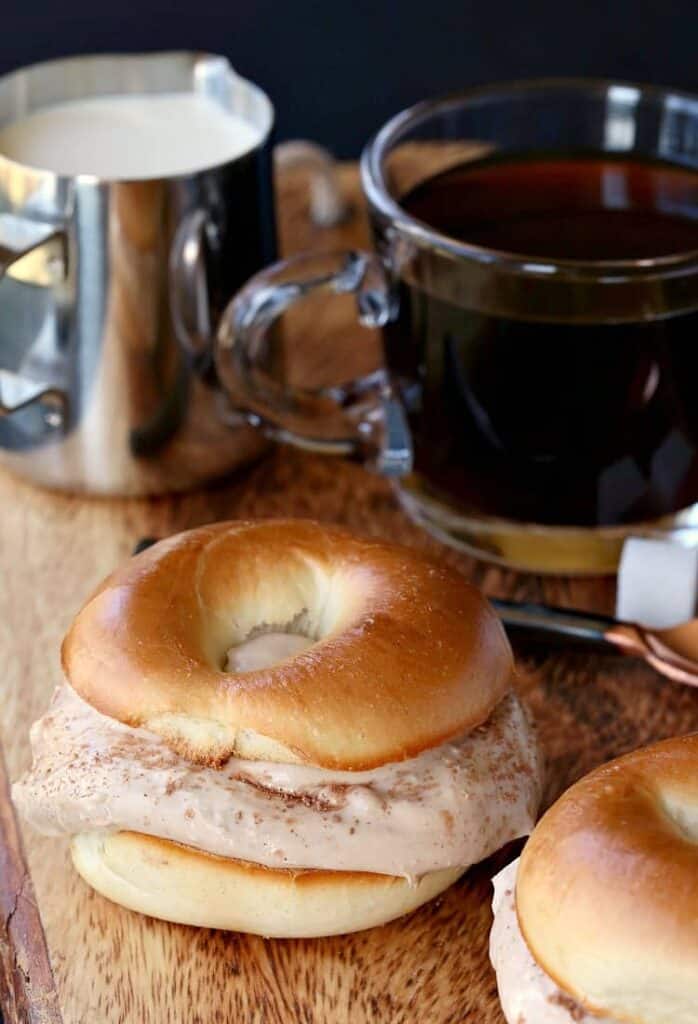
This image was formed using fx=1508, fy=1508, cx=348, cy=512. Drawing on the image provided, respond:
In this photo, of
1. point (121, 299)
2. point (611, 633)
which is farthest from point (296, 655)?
point (121, 299)

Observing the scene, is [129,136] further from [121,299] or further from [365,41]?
[365,41]

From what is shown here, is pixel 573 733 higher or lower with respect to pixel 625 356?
lower

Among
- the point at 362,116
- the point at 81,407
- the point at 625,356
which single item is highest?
the point at 625,356

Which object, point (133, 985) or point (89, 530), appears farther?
point (89, 530)

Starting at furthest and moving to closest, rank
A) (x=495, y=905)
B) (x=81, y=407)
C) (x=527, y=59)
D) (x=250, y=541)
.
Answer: (x=527, y=59), (x=81, y=407), (x=250, y=541), (x=495, y=905)

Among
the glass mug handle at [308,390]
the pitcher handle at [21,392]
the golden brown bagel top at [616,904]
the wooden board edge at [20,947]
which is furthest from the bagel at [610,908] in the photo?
the pitcher handle at [21,392]

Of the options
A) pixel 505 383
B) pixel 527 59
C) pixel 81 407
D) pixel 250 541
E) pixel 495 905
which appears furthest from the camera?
pixel 527 59

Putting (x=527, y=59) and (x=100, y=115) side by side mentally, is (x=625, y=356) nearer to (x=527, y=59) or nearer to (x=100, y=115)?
(x=100, y=115)

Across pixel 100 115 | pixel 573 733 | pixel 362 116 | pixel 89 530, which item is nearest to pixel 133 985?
pixel 573 733
